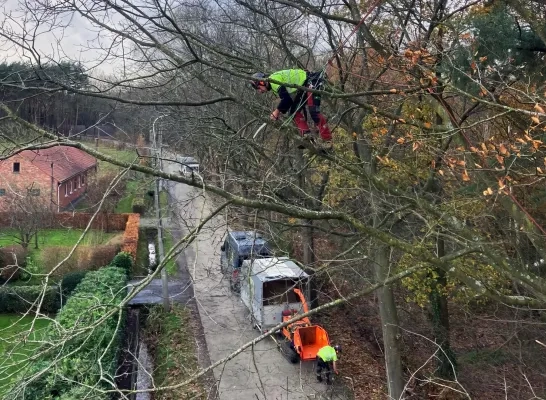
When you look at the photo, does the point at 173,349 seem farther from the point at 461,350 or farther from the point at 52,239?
the point at 52,239

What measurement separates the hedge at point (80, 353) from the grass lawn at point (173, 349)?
1362 mm

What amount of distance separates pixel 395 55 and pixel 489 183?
2.09 m

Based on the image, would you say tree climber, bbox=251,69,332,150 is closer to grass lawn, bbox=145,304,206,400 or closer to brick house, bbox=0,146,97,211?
grass lawn, bbox=145,304,206,400

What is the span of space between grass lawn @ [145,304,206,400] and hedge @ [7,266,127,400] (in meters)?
1.36

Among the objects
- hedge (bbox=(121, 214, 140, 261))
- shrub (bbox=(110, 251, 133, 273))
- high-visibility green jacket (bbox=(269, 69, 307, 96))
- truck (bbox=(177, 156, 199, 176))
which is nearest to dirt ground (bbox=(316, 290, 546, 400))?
high-visibility green jacket (bbox=(269, 69, 307, 96))

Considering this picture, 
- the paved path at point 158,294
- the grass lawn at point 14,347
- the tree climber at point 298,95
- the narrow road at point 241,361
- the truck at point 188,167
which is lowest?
the narrow road at point 241,361

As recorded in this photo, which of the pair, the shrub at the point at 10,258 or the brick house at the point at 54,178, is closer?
the shrub at the point at 10,258

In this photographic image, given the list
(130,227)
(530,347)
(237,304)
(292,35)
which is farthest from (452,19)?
(130,227)

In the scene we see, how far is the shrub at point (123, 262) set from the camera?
62.9 feet

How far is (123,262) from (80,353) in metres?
9.88

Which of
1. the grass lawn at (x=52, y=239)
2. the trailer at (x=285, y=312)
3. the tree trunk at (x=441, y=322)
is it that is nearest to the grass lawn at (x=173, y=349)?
the trailer at (x=285, y=312)

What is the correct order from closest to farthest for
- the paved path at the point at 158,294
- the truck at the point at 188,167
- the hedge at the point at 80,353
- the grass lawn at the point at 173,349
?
the hedge at the point at 80,353 → the truck at the point at 188,167 → the grass lawn at the point at 173,349 → the paved path at the point at 158,294

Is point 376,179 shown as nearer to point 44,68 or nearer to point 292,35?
point 44,68

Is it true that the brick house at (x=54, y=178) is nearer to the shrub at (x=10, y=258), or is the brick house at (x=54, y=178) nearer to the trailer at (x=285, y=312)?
the shrub at (x=10, y=258)
